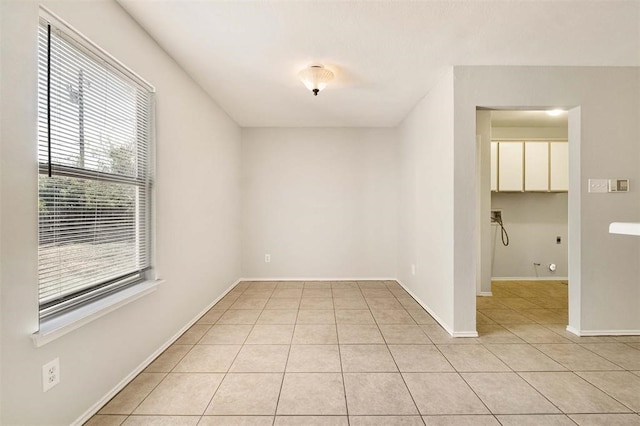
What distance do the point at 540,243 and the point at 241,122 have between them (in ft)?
17.3

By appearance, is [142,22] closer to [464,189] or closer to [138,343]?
[138,343]

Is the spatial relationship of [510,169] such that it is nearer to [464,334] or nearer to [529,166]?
[529,166]

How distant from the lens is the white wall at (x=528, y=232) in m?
4.88

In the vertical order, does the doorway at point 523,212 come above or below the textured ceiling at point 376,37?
below

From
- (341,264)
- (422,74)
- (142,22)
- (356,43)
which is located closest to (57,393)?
(142,22)

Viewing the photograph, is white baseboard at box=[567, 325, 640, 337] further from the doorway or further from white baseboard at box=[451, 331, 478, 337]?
white baseboard at box=[451, 331, 478, 337]

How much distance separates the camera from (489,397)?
1821mm

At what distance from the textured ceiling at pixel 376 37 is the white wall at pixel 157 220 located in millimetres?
287

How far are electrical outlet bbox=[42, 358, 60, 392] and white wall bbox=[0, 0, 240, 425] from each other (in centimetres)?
3

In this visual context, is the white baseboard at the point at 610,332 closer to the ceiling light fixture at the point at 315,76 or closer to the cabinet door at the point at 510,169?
the cabinet door at the point at 510,169

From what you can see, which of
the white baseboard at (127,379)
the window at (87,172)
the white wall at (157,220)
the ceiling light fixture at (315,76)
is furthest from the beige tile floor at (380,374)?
the ceiling light fixture at (315,76)

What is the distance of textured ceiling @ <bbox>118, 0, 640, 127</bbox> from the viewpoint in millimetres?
1920

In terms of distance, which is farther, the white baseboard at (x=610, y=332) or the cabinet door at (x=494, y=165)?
the cabinet door at (x=494, y=165)

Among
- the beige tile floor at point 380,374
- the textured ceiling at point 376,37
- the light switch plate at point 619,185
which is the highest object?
the textured ceiling at point 376,37
